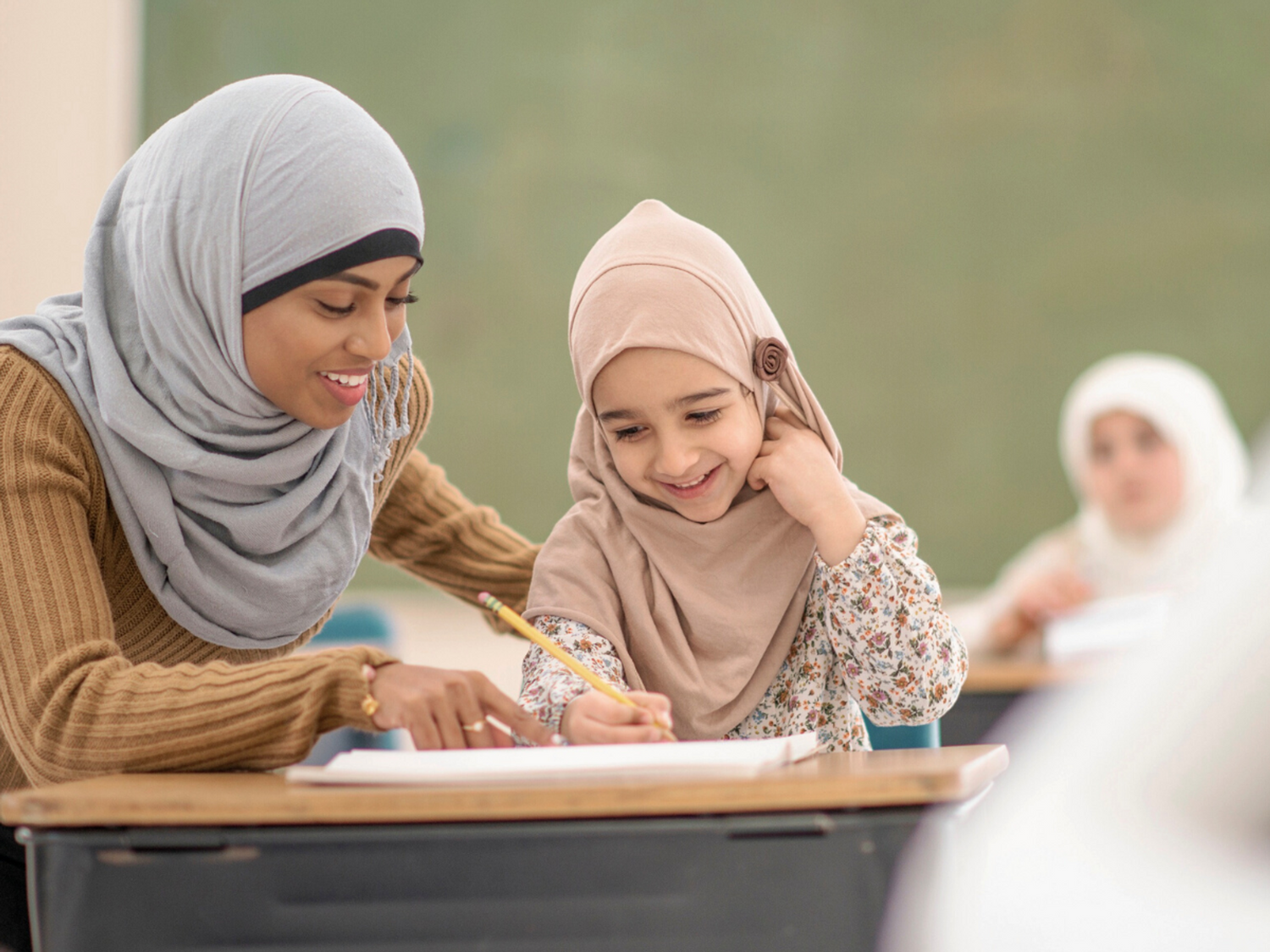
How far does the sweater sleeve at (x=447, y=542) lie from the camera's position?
5.65ft

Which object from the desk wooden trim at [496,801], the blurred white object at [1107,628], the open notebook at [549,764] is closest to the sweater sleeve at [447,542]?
the open notebook at [549,764]

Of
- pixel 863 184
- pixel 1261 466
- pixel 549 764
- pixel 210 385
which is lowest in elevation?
pixel 549 764

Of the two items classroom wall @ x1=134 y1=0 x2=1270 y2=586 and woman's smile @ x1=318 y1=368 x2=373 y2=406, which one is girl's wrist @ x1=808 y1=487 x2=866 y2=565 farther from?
classroom wall @ x1=134 y1=0 x2=1270 y2=586

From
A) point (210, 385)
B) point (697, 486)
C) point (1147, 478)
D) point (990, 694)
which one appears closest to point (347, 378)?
point (210, 385)

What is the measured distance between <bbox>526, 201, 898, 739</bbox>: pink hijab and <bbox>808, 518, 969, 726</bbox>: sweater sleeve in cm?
8

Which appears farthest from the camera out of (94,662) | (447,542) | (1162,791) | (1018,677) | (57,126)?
(57,126)

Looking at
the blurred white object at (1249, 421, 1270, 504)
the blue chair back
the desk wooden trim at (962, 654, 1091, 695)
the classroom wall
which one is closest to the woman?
the blue chair back

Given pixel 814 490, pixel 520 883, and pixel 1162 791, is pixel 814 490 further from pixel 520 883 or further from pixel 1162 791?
pixel 1162 791

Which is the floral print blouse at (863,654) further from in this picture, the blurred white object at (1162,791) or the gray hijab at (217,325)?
the gray hijab at (217,325)

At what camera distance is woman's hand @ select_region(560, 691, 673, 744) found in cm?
105

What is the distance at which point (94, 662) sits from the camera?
110 cm

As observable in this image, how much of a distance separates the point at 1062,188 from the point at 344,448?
294 cm

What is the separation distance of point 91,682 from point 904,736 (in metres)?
0.94

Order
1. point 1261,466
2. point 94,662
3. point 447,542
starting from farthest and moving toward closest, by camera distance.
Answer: point 1261,466, point 447,542, point 94,662
